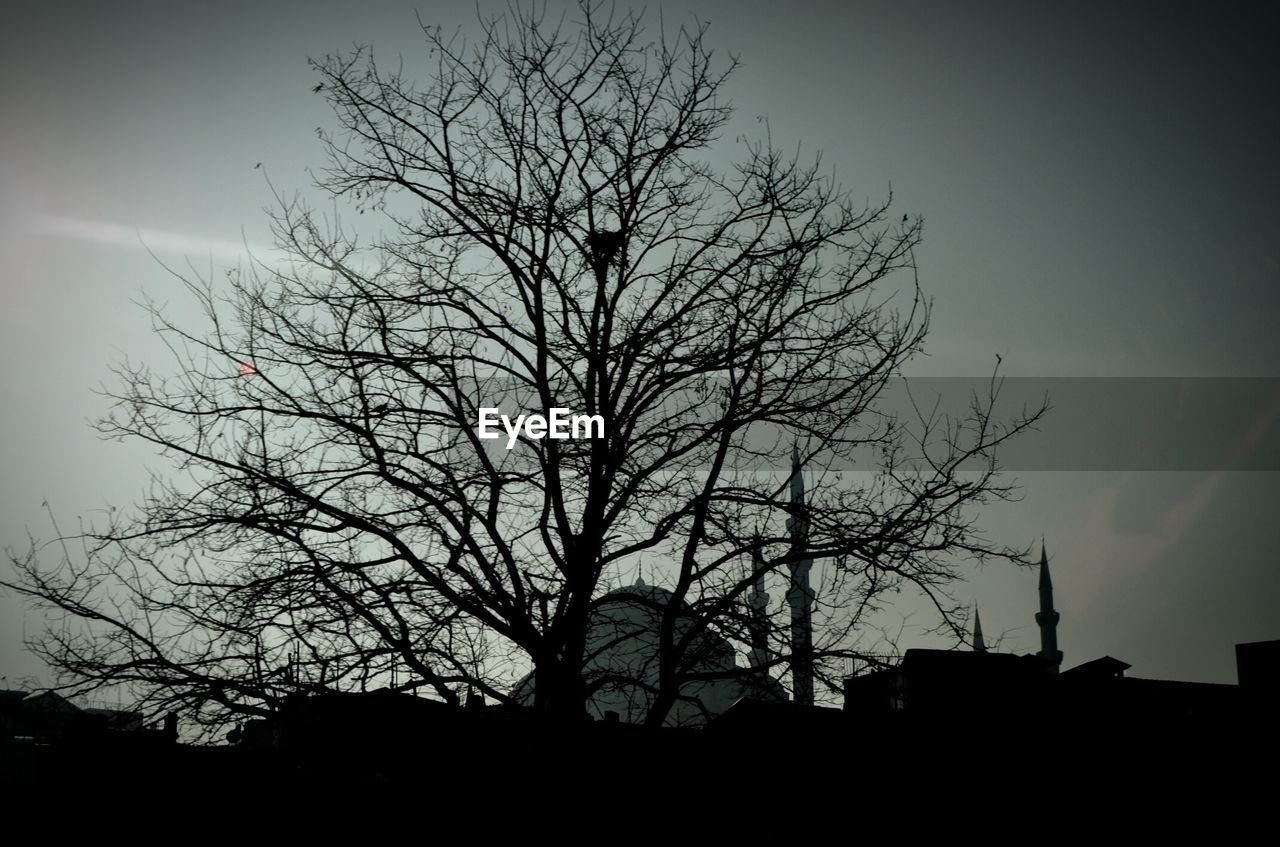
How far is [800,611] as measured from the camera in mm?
9594

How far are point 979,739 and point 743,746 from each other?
3.76m

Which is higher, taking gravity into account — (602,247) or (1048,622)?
(1048,622)

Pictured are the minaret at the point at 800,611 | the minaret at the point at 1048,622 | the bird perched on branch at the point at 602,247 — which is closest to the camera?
the minaret at the point at 800,611

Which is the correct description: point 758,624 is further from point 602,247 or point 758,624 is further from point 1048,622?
point 1048,622

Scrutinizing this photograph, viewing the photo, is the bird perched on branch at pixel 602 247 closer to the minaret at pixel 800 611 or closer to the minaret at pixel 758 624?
the minaret at pixel 800 611

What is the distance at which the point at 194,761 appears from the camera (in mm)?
9781

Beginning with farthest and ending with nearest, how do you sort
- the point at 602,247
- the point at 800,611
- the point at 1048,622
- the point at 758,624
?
the point at 1048,622 → the point at 602,247 → the point at 800,611 → the point at 758,624

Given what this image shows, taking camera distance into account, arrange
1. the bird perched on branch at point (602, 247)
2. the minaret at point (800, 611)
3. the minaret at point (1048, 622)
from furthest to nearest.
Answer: the minaret at point (1048, 622)
the bird perched on branch at point (602, 247)
the minaret at point (800, 611)

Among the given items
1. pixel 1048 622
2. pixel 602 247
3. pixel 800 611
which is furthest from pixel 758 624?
pixel 1048 622

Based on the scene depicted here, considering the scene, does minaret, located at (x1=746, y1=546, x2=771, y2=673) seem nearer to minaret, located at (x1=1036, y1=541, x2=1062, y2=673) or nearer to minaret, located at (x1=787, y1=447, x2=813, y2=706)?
minaret, located at (x1=787, y1=447, x2=813, y2=706)

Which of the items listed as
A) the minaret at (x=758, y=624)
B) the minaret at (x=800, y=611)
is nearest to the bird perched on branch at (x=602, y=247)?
the minaret at (x=800, y=611)

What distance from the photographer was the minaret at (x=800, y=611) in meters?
8.79

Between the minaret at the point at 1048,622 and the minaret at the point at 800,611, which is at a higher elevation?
the minaret at the point at 1048,622

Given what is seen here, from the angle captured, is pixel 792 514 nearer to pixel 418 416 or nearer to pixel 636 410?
pixel 636 410
